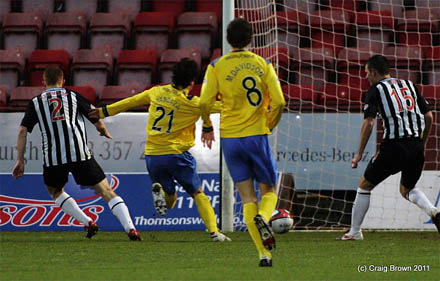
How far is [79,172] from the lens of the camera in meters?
8.75

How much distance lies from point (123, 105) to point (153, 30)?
6.03 metres

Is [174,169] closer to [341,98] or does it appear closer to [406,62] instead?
[341,98]

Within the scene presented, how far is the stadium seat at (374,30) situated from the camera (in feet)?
42.7

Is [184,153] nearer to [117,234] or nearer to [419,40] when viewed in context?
[117,234]

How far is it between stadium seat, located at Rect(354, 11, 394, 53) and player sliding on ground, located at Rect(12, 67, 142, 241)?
5453 mm

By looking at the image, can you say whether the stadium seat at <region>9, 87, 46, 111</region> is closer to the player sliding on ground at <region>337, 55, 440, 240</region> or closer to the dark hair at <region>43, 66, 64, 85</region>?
the dark hair at <region>43, 66, 64, 85</region>

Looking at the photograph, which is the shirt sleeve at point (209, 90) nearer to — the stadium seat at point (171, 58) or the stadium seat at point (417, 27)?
the stadium seat at point (171, 58)

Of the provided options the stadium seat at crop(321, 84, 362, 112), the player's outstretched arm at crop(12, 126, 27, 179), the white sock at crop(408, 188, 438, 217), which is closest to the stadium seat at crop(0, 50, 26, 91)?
the stadium seat at crop(321, 84, 362, 112)

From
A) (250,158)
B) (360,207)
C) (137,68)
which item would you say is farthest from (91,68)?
(250,158)

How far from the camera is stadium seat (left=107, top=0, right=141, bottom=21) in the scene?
48.4 feet

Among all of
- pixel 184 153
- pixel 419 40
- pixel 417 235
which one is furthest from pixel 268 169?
pixel 419 40

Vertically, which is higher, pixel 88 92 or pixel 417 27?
pixel 417 27

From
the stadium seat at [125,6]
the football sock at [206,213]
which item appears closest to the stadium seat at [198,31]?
the stadium seat at [125,6]

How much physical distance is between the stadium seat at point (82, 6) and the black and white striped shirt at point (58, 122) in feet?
20.2
